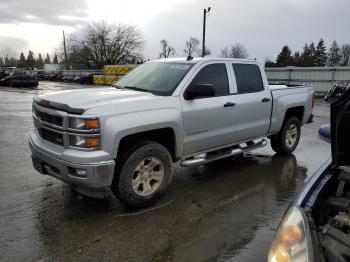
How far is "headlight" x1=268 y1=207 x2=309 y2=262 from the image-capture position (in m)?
1.89

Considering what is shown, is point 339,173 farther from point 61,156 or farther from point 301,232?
point 61,156

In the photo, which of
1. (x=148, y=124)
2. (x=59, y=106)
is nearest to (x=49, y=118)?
(x=59, y=106)

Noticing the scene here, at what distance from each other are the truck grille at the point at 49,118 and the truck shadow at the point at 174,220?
1.11m

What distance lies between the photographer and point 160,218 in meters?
4.59

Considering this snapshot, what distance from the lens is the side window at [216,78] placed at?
18.6 ft

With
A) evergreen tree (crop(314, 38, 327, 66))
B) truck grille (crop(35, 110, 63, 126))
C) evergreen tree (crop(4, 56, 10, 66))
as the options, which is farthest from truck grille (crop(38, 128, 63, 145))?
evergreen tree (crop(4, 56, 10, 66))

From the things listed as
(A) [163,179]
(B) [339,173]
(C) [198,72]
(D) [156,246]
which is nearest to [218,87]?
(C) [198,72]

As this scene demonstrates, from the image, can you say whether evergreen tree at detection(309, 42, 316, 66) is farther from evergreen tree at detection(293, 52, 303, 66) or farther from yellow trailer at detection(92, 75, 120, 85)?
yellow trailer at detection(92, 75, 120, 85)

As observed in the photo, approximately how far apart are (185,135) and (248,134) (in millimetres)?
1653

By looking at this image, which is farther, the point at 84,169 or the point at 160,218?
the point at 160,218

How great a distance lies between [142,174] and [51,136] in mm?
1240

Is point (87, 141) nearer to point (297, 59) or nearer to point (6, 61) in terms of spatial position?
point (297, 59)

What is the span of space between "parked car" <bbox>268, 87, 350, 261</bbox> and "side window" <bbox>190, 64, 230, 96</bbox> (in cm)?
306

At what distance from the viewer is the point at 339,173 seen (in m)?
2.72
